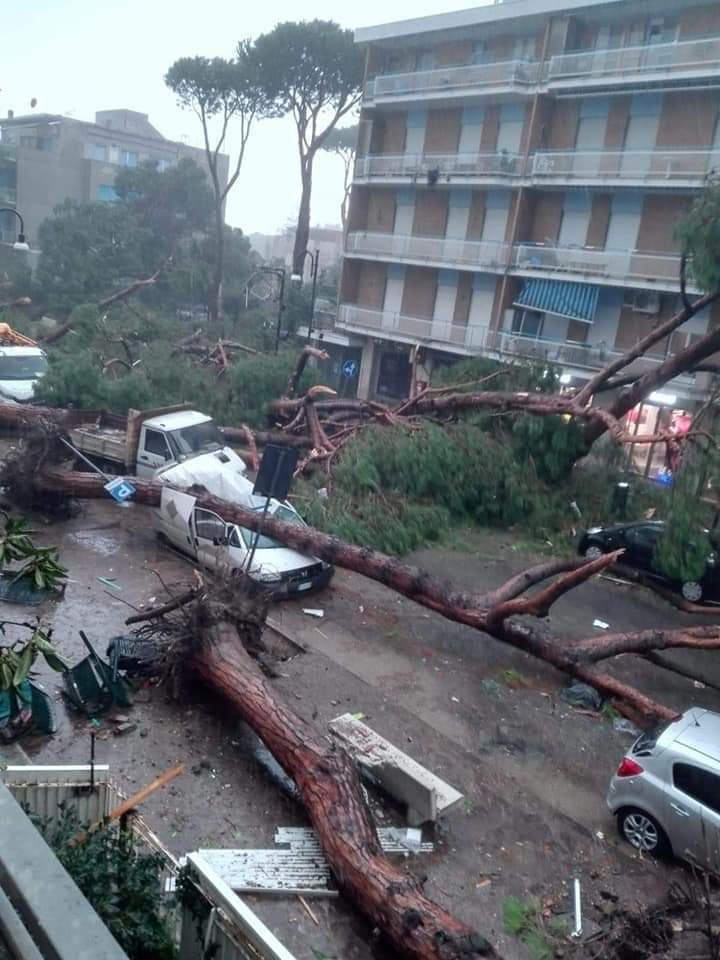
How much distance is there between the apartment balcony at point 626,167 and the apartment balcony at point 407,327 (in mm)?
5544

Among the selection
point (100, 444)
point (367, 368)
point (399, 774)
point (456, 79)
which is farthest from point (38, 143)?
point (399, 774)

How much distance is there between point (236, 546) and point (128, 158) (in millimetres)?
48147

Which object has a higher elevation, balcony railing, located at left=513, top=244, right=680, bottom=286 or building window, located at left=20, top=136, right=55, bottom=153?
building window, located at left=20, top=136, right=55, bottom=153

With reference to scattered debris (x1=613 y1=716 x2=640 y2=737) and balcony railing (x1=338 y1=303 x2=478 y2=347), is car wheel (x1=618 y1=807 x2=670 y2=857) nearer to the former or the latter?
scattered debris (x1=613 y1=716 x2=640 y2=737)

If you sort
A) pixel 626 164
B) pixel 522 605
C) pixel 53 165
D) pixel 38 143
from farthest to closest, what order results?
1. pixel 38 143
2. pixel 53 165
3. pixel 626 164
4. pixel 522 605

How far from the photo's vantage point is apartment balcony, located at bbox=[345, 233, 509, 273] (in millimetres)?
26203

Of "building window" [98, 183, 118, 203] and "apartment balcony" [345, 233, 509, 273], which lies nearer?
"apartment balcony" [345, 233, 509, 273]

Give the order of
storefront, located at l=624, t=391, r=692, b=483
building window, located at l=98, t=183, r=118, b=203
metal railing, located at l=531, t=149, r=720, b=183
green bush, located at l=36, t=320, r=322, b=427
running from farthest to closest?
building window, located at l=98, t=183, r=118, b=203, storefront, located at l=624, t=391, r=692, b=483, metal railing, located at l=531, t=149, r=720, b=183, green bush, located at l=36, t=320, r=322, b=427

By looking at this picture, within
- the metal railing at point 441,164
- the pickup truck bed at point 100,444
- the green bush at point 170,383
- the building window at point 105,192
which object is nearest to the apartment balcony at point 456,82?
the metal railing at point 441,164

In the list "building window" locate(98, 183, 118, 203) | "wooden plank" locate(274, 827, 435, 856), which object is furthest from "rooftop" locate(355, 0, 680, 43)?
"building window" locate(98, 183, 118, 203)

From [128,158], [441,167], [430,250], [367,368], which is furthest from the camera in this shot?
[128,158]

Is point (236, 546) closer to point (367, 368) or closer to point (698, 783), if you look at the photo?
point (698, 783)

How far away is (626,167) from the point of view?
22.8 meters

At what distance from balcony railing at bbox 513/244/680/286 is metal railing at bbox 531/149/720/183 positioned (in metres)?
2.11
